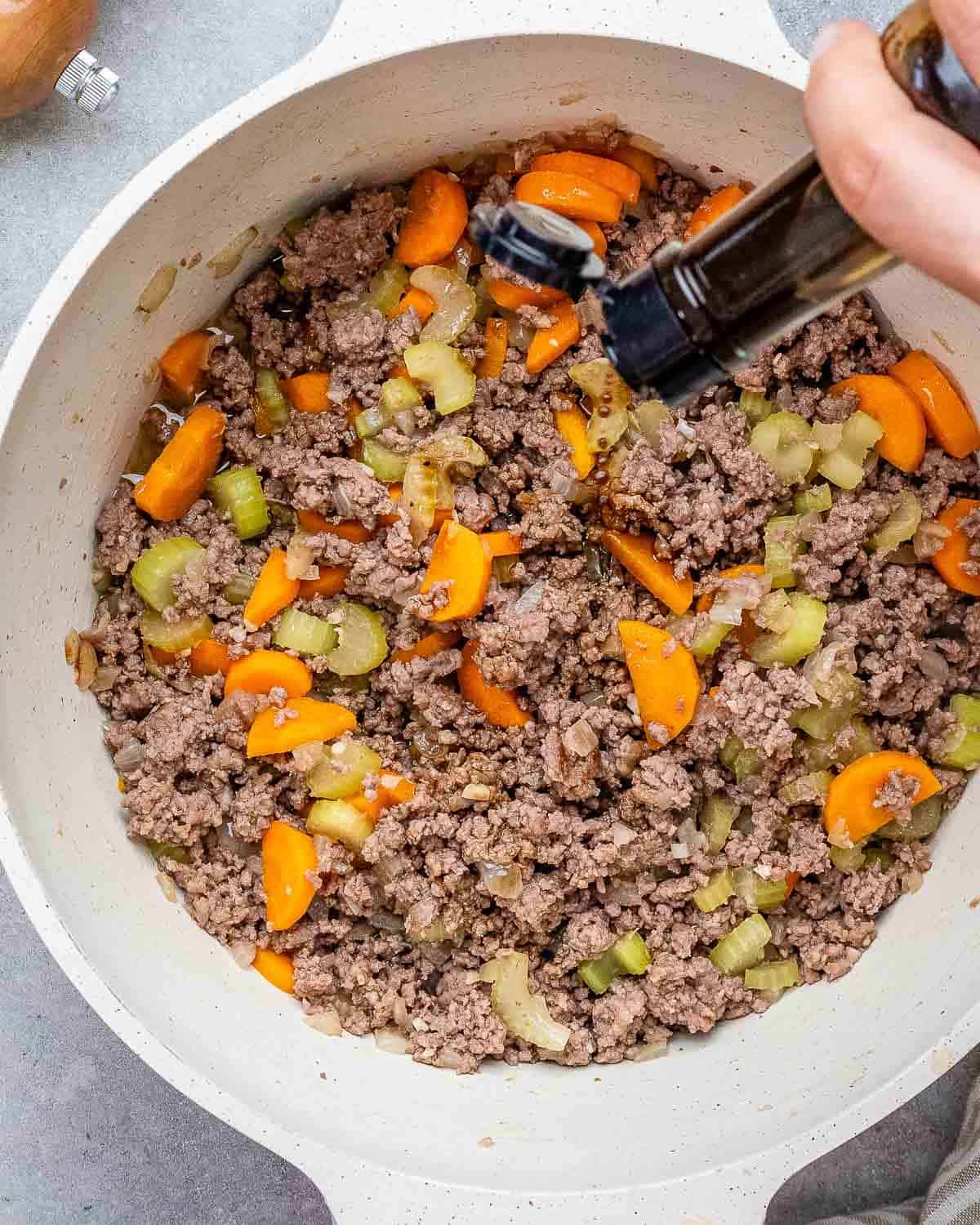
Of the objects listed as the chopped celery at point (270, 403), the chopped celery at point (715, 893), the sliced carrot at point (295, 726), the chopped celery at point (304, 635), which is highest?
the chopped celery at point (270, 403)

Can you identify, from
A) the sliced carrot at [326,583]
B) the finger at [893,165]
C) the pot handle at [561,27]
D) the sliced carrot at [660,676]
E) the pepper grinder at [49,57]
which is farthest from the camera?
the pepper grinder at [49,57]

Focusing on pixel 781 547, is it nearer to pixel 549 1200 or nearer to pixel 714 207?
pixel 714 207

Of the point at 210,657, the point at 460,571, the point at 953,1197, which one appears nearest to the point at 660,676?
the point at 460,571

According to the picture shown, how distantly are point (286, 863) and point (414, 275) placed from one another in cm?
114

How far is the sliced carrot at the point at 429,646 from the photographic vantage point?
7.24 ft

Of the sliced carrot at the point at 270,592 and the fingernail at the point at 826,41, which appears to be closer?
the fingernail at the point at 826,41

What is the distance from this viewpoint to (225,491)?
2221 mm

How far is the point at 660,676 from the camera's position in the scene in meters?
2.12

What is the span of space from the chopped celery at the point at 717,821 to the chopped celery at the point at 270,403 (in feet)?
3.66

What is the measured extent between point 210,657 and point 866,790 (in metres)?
1.27

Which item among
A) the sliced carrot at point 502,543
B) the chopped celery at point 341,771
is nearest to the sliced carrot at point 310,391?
the sliced carrot at point 502,543

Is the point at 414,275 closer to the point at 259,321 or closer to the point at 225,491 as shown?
the point at 259,321

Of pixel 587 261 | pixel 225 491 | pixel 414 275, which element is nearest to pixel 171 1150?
pixel 225 491

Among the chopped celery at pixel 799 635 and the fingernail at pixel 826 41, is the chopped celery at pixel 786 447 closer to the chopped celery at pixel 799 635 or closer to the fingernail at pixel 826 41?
the chopped celery at pixel 799 635
